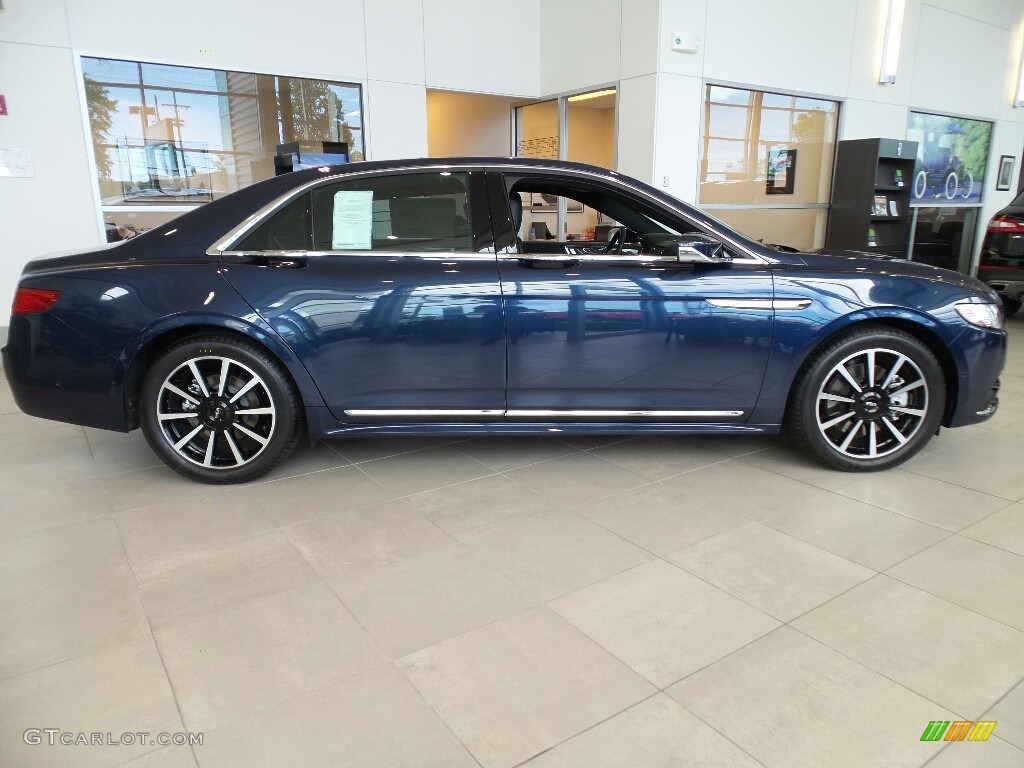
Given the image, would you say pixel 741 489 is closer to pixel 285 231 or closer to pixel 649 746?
pixel 649 746

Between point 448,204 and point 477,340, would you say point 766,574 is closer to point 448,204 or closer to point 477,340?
point 477,340

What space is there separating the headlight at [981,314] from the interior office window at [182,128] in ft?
18.3

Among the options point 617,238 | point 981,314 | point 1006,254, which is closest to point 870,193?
point 1006,254

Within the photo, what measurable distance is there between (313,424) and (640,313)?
1522mm

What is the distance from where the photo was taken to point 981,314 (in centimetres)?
303

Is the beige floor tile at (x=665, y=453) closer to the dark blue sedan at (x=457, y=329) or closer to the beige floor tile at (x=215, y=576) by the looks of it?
Answer: the dark blue sedan at (x=457, y=329)

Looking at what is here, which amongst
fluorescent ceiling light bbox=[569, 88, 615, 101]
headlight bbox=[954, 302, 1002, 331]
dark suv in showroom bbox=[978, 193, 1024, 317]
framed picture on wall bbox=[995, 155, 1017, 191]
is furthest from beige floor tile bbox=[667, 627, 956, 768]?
framed picture on wall bbox=[995, 155, 1017, 191]

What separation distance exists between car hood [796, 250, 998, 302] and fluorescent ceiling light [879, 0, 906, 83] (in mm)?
6013

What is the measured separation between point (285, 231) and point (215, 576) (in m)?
1.45

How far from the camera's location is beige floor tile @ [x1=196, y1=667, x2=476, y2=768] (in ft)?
4.97

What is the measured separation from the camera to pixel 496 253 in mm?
2936

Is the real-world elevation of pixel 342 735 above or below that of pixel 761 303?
below

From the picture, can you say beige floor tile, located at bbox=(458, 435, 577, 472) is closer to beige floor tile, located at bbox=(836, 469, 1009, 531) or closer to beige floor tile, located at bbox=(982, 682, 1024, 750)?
beige floor tile, located at bbox=(836, 469, 1009, 531)

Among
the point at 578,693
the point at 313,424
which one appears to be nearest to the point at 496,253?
the point at 313,424
